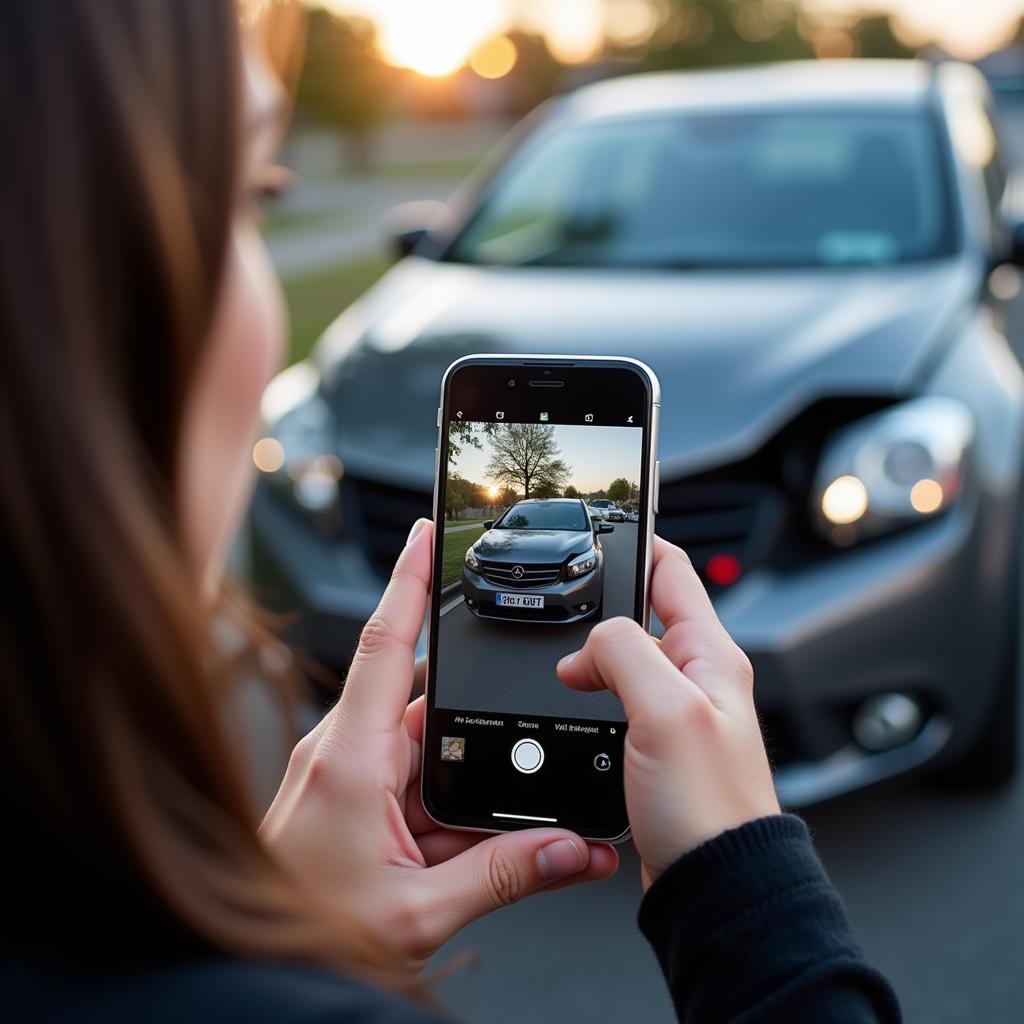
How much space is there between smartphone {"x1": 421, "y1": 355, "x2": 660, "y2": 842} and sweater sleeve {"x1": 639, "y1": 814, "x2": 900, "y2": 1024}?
0.42m

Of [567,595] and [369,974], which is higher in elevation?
[369,974]

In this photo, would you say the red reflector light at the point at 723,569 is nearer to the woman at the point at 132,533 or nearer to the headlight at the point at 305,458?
the headlight at the point at 305,458

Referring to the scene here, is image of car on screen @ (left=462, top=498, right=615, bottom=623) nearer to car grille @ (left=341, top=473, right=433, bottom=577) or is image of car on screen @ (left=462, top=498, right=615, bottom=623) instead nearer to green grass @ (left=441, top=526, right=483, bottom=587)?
green grass @ (left=441, top=526, right=483, bottom=587)

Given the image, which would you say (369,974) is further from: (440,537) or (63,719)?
(440,537)

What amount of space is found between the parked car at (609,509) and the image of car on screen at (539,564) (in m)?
0.01

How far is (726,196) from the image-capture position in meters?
4.11

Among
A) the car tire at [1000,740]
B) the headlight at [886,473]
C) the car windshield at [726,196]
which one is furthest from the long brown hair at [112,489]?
the car windshield at [726,196]

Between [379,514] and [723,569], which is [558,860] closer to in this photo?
[723,569]

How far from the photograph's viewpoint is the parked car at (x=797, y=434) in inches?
108

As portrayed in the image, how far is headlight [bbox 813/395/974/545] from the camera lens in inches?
110

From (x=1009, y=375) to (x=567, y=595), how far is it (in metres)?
2.36

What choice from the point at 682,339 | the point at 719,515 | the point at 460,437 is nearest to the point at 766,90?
the point at 682,339

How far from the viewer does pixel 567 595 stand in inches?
59.9

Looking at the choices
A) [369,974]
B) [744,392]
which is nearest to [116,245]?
[369,974]
